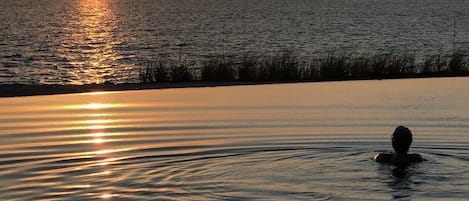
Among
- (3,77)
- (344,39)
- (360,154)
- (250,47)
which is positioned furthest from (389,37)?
(360,154)

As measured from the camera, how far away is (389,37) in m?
60.4

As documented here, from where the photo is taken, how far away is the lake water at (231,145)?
10398 millimetres

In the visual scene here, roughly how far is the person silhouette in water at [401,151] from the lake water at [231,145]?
0.13m

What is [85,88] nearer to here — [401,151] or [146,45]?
[401,151]

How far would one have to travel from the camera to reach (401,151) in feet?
37.3

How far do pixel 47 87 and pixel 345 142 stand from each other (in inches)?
477

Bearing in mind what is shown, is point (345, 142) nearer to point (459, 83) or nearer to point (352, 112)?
point (352, 112)

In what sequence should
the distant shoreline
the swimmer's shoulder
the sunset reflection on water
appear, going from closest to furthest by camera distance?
the swimmer's shoulder, the distant shoreline, the sunset reflection on water

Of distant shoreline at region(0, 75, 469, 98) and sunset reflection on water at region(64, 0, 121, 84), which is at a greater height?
sunset reflection on water at region(64, 0, 121, 84)

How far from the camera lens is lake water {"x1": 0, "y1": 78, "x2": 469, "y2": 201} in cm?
1040

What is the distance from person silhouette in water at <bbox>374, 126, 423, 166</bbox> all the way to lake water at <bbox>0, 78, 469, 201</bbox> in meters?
0.13

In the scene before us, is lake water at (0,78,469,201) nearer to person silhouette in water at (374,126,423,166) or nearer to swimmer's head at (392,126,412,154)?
person silhouette in water at (374,126,423,166)

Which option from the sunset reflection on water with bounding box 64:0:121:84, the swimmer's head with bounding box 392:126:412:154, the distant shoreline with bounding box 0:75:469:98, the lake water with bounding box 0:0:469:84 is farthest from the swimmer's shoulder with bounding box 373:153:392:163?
the lake water with bounding box 0:0:469:84

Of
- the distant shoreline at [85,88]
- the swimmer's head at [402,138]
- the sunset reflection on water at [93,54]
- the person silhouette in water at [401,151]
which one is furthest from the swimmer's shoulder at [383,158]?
the sunset reflection on water at [93,54]
